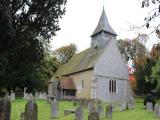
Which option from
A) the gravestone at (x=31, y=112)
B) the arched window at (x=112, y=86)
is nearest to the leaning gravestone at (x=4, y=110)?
the gravestone at (x=31, y=112)

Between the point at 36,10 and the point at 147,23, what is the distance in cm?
1332

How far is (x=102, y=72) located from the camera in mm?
45312

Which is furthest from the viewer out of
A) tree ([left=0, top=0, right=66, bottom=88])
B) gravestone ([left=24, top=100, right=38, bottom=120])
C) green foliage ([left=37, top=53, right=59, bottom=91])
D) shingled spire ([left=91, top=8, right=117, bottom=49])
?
green foliage ([left=37, top=53, right=59, bottom=91])

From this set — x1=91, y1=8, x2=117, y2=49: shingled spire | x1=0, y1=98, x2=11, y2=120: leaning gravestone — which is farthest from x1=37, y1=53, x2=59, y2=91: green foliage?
x1=0, y1=98, x2=11, y2=120: leaning gravestone

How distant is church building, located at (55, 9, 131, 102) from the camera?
147ft

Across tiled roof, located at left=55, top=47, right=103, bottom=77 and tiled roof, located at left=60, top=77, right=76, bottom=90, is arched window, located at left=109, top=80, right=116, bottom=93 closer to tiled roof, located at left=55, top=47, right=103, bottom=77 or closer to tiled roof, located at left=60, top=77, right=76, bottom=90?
tiled roof, located at left=55, top=47, right=103, bottom=77

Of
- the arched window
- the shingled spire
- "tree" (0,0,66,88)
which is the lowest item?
→ the arched window

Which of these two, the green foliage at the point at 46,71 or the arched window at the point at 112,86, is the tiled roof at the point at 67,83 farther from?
the green foliage at the point at 46,71

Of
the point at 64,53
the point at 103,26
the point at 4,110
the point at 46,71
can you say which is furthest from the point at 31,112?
the point at 64,53

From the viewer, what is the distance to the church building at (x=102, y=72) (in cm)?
4491

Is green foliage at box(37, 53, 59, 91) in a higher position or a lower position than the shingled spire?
lower

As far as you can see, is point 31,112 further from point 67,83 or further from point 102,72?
point 67,83

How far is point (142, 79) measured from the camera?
184 ft

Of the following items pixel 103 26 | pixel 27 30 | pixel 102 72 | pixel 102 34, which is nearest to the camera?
pixel 27 30
